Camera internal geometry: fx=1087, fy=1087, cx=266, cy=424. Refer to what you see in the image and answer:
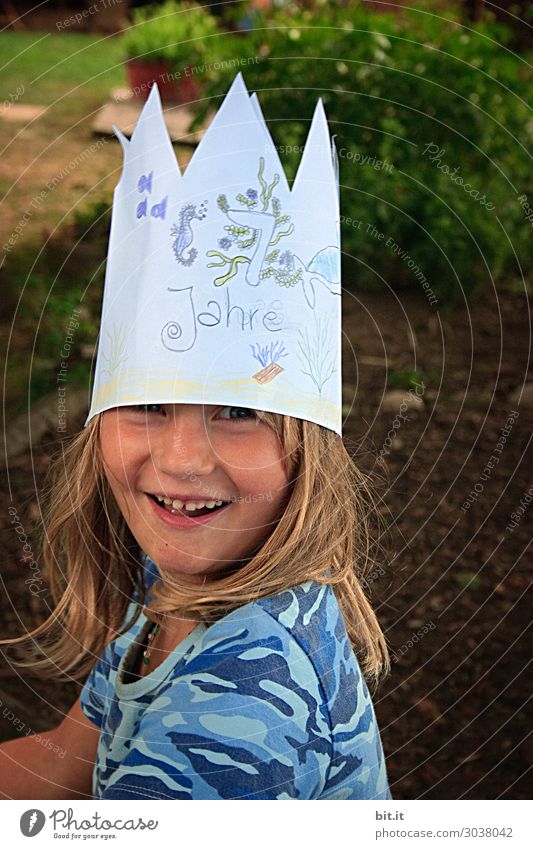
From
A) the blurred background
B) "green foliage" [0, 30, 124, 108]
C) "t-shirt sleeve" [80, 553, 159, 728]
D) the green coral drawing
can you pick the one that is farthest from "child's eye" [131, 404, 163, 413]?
"green foliage" [0, 30, 124, 108]

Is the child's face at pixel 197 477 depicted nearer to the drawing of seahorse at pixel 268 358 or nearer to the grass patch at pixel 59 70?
the drawing of seahorse at pixel 268 358

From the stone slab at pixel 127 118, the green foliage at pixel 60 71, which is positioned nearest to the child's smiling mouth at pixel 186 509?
the stone slab at pixel 127 118

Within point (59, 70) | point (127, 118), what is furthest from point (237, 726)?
point (59, 70)

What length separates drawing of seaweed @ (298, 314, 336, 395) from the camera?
0.85 m

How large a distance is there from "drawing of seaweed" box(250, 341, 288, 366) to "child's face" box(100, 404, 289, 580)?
0.14 ft

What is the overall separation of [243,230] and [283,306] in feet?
0.22

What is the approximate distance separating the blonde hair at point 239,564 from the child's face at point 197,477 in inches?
0.6

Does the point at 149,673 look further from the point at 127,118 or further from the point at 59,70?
the point at 59,70

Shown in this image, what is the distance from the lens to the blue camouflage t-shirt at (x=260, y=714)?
0.73m

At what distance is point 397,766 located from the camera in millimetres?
1280

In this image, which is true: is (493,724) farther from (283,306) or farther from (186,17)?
(186,17)

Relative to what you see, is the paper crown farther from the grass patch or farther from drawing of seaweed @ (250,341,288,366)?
the grass patch
